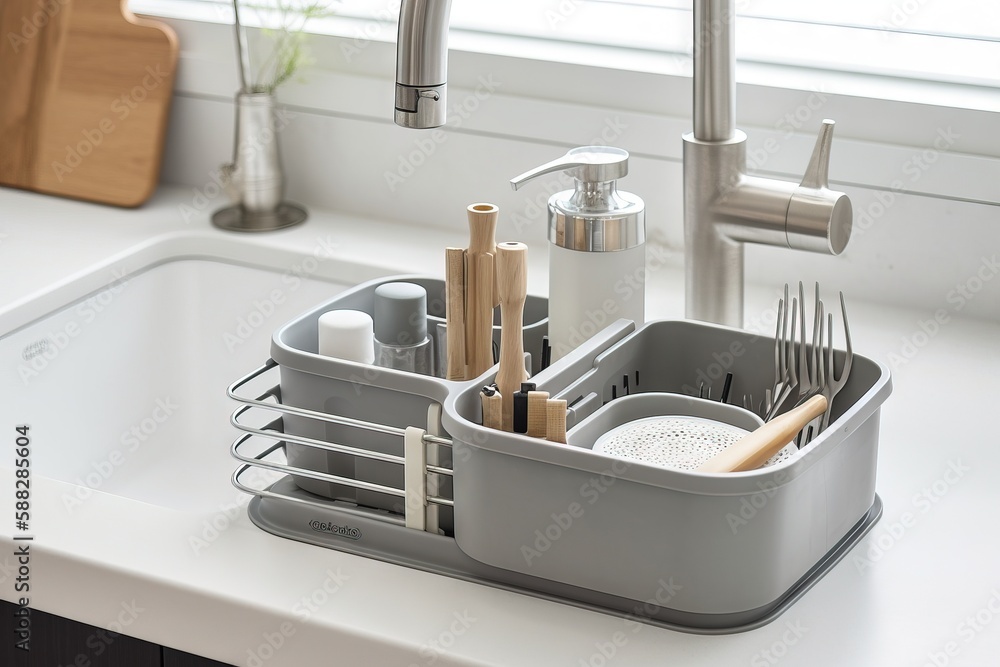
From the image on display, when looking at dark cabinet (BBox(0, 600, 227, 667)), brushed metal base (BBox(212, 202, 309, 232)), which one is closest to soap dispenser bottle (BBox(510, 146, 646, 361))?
dark cabinet (BBox(0, 600, 227, 667))

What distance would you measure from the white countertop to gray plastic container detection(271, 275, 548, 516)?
54 millimetres

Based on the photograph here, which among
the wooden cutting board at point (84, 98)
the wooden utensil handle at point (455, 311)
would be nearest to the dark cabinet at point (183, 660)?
the wooden utensil handle at point (455, 311)

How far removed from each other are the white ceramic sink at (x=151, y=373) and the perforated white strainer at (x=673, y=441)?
499 millimetres

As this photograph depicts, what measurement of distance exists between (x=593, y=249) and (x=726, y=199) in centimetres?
13

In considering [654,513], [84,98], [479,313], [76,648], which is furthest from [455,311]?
[84,98]

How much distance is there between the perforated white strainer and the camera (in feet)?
2.37

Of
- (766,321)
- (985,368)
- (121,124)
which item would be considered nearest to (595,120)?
(766,321)

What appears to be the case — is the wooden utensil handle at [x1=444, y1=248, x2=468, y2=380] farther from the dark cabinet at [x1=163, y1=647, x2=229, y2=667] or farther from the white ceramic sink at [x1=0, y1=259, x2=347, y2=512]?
the white ceramic sink at [x1=0, y1=259, x2=347, y2=512]

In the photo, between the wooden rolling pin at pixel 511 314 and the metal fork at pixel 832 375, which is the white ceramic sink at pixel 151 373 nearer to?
the wooden rolling pin at pixel 511 314

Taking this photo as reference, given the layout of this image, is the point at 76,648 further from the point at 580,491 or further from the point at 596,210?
the point at 596,210

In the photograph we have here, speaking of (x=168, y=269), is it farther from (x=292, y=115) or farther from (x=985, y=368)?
(x=985, y=368)

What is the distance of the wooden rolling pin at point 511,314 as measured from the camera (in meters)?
0.75

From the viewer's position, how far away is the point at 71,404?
1194 millimetres

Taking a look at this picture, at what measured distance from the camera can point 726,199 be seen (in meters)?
0.89
